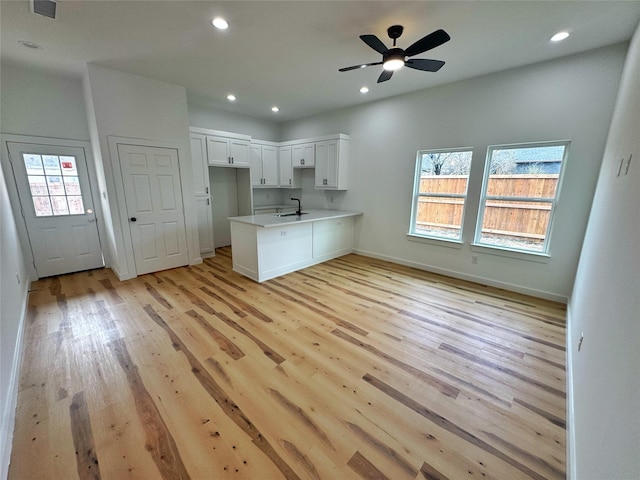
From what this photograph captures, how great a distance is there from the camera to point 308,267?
183 inches

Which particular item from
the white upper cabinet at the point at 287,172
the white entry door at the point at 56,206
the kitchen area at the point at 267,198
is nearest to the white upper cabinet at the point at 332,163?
the kitchen area at the point at 267,198

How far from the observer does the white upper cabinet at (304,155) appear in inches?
223

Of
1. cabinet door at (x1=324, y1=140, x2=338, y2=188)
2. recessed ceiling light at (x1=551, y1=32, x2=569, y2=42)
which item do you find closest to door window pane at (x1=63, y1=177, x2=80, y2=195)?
cabinet door at (x1=324, y1=140, x2=338, y2=188)

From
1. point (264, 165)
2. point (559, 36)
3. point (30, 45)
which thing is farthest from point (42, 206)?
point (559, 36)

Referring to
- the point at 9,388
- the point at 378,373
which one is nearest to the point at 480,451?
the point at 378,373

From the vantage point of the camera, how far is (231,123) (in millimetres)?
5828

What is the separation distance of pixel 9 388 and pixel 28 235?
331 cm

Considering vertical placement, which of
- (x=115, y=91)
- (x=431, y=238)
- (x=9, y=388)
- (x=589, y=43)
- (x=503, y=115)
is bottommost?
(x=9, y=388)

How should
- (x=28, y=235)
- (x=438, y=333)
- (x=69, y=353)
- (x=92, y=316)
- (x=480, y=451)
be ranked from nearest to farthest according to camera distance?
1. (x=480, y=451)
2. (x=69, y=353)
3. (x=438, y=333)
4. (x=92, y=316)
5. (x=28, y=235)

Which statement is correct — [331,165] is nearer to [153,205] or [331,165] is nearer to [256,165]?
[256,165]

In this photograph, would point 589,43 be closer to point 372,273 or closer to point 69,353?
point 372,273

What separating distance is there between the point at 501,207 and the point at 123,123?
5736 millimetres

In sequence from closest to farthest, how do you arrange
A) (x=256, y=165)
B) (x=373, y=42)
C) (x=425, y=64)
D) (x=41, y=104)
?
(x=373, y=42), (x=425, y=64), (x=41, y=104), (x=256, y=165)

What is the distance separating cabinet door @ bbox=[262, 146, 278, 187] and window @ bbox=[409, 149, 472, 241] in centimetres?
352
